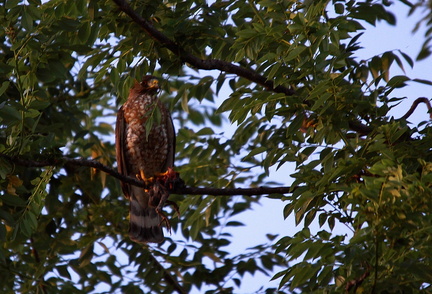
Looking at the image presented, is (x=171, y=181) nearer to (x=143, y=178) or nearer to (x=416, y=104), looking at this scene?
(x=143, y=178)

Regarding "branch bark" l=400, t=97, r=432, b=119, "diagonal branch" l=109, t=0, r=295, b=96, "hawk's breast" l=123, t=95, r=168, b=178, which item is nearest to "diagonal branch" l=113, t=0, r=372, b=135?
"diagonal branch" l=109, t=0, r=295, b=96

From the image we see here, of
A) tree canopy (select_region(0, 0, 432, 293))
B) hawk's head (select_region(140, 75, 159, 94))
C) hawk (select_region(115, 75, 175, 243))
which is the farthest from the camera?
hawk's head (select_region(140, 75, 159, 94))

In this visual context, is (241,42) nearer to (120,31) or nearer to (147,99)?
(120,31)

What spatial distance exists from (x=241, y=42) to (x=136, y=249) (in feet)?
8.36

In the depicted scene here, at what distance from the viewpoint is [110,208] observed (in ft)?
18.9

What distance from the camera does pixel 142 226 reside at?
18.5 feet

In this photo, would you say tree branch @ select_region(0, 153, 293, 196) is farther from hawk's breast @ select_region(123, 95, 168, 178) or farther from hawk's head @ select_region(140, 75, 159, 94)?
hawk's head @ select_region(140, 75, 159, 94)

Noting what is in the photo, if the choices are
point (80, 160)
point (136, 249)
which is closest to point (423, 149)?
point (80, 160)

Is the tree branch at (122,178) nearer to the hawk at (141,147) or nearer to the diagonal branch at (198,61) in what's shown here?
the diagonal branch at (198,61)

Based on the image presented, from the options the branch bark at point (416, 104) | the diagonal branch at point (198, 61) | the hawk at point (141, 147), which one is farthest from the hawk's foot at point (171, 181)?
the branch bark at point (416, 104)

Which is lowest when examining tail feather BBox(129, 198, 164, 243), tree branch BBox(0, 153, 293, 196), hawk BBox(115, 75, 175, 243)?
tree branch BBox(0, 153, 293, 196)

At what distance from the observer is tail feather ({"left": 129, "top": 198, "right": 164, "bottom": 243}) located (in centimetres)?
561

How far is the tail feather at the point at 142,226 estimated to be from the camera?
561 centimetres

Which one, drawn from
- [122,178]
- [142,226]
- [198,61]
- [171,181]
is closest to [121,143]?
[142,226]
